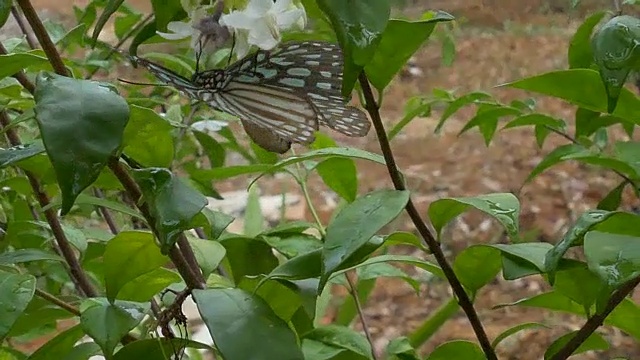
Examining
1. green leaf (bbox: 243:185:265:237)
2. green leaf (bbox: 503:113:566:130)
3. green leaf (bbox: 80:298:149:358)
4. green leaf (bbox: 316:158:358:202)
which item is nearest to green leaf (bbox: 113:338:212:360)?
green leaf (bbox: 80:298:149:358)

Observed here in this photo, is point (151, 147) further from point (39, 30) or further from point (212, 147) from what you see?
point (212, 147)

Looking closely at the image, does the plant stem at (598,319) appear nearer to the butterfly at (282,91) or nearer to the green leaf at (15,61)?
the butterfly at (282,91)

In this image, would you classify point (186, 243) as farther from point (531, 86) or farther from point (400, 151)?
point (400, 151)

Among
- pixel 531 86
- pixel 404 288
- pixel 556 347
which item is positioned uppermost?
pixel 531 86

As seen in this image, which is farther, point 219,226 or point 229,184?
point 229,184

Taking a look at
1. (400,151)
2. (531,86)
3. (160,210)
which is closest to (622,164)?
(531,86)

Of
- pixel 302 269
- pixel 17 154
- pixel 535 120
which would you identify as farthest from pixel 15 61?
pixel 535 120

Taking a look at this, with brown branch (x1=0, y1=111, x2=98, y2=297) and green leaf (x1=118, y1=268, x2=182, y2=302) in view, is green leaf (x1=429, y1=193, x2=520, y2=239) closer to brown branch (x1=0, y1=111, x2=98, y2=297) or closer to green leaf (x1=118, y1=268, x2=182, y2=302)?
green leaf (x1=118, y1=268, x2=182, y2=302)

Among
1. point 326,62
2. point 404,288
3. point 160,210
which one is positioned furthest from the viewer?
point 404,288

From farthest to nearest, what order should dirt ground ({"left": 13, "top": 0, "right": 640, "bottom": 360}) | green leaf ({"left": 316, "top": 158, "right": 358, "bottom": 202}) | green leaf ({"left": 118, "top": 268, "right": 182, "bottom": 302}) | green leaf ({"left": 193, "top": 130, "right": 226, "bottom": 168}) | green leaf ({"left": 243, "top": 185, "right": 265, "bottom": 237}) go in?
dirt ground ({"left": 13, "top": 0, "right": 640, "bottom": 360})
green leaf ({"left": 243, "top": 185, "right": 265, "bottom": 237})
green leaf ({"left": 193, "top": 130, "right": 226, "bottom": 168})
green leaf ({"left": 316, "top": 158, "right": 358, "bottom": 202})
green leaf ({"left": 118, "top": 268, "right": 182, "bottom": 302})
